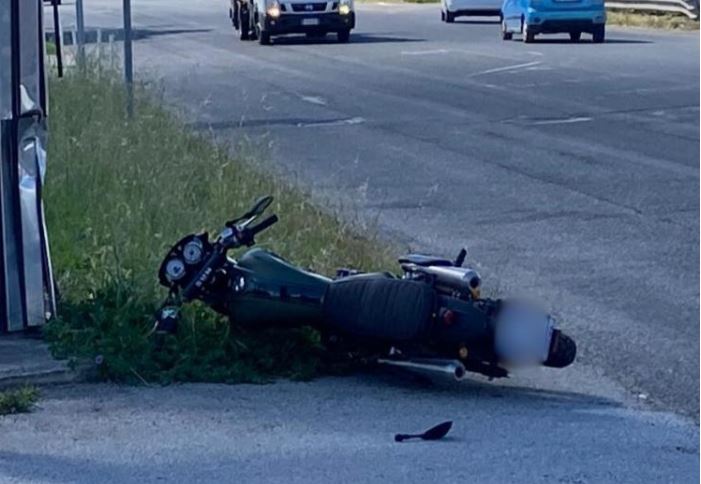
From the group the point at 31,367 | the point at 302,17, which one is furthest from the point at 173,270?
the point at 302,17

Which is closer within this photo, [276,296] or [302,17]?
[276,296]

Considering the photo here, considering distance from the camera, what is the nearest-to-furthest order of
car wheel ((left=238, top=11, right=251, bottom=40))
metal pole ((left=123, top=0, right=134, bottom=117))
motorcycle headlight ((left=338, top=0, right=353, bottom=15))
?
metal pole ((left=123, top=0, right=134, bottom=117)) → motorcycle headlight ((left=338, top=0, right=353, bottom=15)) → car wheel ((left=238, top=11, right=251, bottom=40))

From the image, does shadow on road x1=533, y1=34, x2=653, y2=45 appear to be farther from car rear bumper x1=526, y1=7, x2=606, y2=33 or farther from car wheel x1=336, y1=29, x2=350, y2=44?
car wheel x1=336, y1=29, x2=350, y2=44

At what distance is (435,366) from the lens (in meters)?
7.15

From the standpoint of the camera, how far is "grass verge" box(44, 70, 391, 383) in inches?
294

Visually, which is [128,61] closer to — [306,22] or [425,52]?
[425,52]

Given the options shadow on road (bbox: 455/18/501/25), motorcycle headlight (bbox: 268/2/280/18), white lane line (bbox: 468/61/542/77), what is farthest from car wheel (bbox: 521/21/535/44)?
shadow on road (bbox: 455/18/501/25)

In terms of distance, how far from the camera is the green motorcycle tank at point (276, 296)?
289 inches

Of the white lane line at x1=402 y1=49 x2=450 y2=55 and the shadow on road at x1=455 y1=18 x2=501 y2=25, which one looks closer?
the white lane line at x1=402 y1=49 x2=450 y2=55

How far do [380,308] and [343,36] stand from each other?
98.9ft

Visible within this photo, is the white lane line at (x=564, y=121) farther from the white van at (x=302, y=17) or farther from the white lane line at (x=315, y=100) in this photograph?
the white van at (x=302, y=17)

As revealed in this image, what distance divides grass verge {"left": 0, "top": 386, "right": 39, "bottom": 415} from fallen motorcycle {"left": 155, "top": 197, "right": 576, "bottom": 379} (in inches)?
30.8

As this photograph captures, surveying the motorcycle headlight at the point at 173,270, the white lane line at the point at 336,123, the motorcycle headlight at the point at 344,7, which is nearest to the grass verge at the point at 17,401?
the motorcycle headlight at the point at 173,270

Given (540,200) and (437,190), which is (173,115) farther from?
(540,200)
